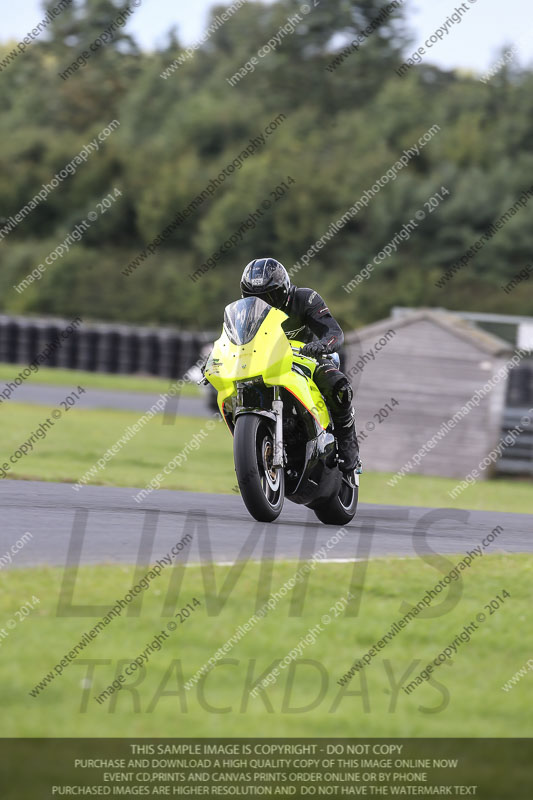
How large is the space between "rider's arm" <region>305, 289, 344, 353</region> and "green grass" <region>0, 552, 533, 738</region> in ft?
7.98

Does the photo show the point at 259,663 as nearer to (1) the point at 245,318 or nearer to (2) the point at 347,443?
(1) the point at 245,318

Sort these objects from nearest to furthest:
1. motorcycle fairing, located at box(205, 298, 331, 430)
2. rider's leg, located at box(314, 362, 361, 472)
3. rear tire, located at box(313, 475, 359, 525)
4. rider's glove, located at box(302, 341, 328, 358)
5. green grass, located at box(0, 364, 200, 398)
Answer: motorcycle fairing, located at box(205, 298, 331, 430), rider's glove, located at box(302, 341, 328, 358), rider's leg, located at box(314, 362, 361, 472), rear tire, located at box(313, 475, 359, 525), green grass, located at box(0, 364, 200, 398)

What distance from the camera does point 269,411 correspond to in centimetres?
881

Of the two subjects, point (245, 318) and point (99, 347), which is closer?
point (245, 318)

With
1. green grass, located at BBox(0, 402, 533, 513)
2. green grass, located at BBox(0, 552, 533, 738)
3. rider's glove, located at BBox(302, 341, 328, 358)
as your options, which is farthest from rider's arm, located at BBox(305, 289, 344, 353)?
green grass, located at BBox(0, 402, 533, 513)

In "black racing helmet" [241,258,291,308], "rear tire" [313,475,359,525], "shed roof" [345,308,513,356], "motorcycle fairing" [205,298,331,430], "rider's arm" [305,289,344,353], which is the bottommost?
"shed roof" [345,308,513,356]

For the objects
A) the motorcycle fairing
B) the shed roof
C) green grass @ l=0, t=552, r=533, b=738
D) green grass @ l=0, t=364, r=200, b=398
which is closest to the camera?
green grass @ l=0, t=552, r=533, b=738

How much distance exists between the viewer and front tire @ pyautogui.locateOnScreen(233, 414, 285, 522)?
8523 millimetres

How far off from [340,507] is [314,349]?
4.60 feet

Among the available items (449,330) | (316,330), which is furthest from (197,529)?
(449,330)

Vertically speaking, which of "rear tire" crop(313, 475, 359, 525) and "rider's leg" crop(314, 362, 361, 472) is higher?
"rider's leg" crop(314, 362, 361, 472)

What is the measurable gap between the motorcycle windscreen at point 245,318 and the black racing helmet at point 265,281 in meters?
0.12

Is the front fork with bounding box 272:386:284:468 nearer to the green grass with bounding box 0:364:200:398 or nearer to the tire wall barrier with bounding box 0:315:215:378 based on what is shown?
the green grass with bounding box 0:364:200:398
